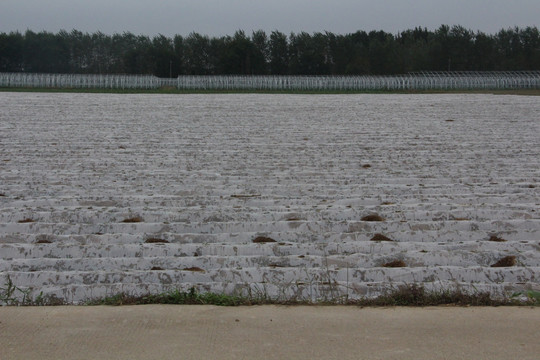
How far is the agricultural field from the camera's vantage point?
4.61 metres

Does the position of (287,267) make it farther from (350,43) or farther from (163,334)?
(350,43)

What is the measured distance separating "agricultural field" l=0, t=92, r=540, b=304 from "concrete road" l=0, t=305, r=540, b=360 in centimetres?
33

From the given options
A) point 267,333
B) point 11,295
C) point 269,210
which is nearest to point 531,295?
point 267,333

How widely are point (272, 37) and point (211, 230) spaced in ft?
204

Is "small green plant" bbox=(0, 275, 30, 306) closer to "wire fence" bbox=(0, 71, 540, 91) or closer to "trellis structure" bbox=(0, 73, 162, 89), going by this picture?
"wire fence" bbox=(0, 71, 540, 91)

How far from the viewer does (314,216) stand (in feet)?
19.4

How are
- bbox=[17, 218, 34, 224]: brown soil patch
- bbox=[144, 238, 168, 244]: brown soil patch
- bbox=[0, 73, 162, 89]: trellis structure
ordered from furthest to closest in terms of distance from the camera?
1. bbox=[0, 73, 162, 89]: trellis structure
2. bbox=[17, 218, 34, 224]: brown soil patch
3. bbox=[144, 238, 168, 244]: brown soil patch

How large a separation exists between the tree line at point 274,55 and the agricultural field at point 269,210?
5019 cm

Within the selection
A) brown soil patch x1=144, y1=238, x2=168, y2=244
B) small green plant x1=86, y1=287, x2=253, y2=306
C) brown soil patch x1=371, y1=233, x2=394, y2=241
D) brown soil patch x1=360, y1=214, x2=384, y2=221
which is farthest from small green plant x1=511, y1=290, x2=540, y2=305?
brown soil patch x1=144, y1=238, x2=168, y2=244

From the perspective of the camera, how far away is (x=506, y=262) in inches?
191

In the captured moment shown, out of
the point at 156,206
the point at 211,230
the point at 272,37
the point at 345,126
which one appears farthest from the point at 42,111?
the point at 272,37

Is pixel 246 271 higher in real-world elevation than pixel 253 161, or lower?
lower

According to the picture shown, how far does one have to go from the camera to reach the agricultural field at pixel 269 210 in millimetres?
4609

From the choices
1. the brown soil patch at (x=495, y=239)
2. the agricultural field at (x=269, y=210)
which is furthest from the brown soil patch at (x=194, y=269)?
the brown soil patch at (x=495, y=239)
